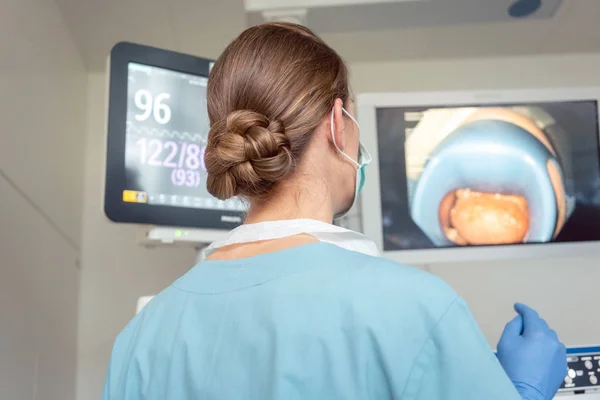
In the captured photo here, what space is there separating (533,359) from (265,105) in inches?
22.2

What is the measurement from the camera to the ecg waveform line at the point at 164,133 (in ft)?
5.15

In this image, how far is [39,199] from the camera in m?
1.95

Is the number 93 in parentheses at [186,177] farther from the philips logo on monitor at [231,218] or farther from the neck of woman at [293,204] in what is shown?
the neck of woman at [293,204]

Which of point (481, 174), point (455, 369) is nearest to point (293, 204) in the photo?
point (455, 369)

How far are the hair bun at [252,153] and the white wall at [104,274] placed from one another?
1665mm

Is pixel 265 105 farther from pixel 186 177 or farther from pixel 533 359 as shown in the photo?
pixel 186 177

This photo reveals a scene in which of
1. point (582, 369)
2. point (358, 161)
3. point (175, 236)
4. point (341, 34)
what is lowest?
point (582, 369)

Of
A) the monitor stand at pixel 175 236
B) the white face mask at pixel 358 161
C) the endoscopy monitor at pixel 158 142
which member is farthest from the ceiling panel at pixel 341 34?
the white face mask at pixel 358 161

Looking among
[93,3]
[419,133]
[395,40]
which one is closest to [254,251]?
[419,133]

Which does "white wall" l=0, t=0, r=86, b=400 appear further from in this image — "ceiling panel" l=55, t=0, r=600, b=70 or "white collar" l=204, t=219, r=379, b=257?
"white collar" l=204, t=219, r=379, b=257

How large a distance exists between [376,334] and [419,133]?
1.14 metres

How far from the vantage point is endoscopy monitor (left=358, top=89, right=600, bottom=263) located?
172 centimetres

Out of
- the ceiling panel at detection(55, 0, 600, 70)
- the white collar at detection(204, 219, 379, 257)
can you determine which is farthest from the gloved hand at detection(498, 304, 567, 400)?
the ceiling panel at detection(55, 0, 600, 70)

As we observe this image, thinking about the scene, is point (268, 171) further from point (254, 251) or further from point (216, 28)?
point (216, 28)
